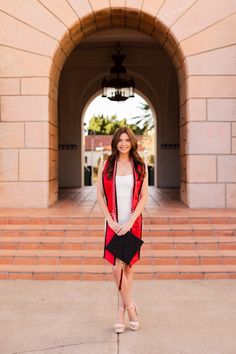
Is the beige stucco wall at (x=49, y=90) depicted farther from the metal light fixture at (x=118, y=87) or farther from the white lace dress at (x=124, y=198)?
the white lace dress at (x=124, y=198)

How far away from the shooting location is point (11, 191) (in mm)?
6844

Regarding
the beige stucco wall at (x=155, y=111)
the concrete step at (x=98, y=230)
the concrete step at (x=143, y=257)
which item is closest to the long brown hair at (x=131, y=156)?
the concrete step at (x=143, y=257)

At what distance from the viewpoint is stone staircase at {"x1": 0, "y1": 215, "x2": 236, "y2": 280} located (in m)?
4.78

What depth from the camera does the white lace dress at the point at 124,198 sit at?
10.5ft

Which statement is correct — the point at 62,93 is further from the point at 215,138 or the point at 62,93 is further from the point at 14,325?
the point at 14,325

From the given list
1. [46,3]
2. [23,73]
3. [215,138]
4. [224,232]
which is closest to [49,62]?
[23,73]

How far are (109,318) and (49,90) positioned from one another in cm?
457

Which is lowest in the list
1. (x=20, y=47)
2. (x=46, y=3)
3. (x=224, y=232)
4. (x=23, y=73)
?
(x=224, y=232)

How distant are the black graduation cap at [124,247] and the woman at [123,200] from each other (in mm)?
49

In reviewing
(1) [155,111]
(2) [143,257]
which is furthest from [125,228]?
(1) [155,111]

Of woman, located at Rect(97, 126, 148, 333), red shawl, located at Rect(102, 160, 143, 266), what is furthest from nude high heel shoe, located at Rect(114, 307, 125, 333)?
red shawl, located at Rect(102, 160, 143, 266)

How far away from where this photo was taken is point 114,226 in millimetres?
3109

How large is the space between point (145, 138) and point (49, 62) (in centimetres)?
3720

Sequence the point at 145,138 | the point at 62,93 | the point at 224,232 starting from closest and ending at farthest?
1. the point at 224,232
2. the point at 62,93
3. the point at 145,138
